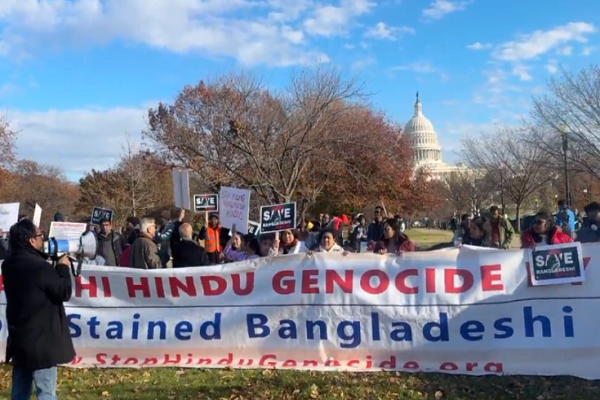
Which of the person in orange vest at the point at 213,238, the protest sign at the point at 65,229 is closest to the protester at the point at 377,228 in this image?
the person in orange vest at the point at 213,238

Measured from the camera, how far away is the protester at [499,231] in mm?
11383

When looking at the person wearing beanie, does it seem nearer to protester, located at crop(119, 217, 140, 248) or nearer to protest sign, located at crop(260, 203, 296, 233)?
protest sign, located at crop(260, 203, 296, 233)

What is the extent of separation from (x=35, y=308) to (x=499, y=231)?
865cm

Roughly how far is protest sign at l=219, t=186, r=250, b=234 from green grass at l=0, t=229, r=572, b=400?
3933 mm

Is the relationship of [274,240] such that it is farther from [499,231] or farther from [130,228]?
[130,228]

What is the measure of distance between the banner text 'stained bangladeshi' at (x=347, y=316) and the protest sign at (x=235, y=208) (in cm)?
326

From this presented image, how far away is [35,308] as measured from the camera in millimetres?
4633

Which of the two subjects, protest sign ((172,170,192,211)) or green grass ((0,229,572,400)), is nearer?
green grass ((0,229,572,400))

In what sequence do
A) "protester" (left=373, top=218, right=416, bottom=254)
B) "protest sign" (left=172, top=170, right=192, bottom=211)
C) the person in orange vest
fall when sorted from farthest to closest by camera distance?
"protest sign" (left=172, top=170, right=192, bottom=211) < the person in orange vest < "protester" (left=373, top=218, right=416, bottom=254)

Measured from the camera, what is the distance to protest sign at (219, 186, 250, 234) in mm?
10547

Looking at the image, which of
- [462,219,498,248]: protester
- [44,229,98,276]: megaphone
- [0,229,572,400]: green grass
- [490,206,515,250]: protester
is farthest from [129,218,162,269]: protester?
[490,206,515,250]: protester

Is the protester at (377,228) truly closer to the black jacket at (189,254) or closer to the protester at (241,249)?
the protester at (241,249)

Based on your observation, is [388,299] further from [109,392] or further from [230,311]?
[109,392]

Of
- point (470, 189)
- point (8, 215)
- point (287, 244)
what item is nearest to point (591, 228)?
point (287, 244)
